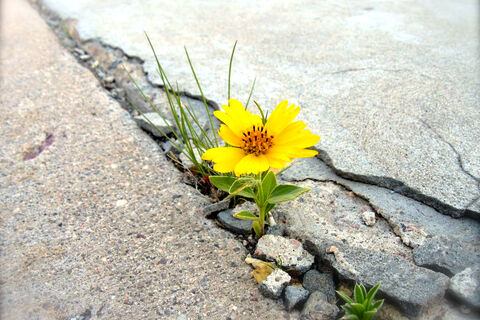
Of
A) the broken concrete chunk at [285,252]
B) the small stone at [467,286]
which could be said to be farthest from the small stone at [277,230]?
the small stone at [467,286]

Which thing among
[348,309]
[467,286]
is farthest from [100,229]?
[467,286]

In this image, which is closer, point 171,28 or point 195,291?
point 195,291

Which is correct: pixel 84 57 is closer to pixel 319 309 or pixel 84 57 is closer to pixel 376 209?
pixel 376 209

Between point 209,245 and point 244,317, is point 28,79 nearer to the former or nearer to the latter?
point 209,245

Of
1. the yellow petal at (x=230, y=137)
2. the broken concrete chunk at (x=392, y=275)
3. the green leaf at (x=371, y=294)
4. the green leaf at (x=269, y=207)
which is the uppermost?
the yellow petal at (x=230, y=137)

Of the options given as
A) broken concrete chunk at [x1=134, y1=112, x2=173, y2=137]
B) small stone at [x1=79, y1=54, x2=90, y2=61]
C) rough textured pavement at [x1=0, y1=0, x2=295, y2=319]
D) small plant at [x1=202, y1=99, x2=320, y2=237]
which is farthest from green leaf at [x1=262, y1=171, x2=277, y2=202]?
small stone at [x1=79, y1=54, x2=90, y2=61]

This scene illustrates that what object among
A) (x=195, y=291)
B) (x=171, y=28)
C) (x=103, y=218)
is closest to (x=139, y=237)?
(x=103, y=218)

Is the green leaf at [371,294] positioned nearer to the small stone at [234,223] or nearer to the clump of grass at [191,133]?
the small stone at [234,223]
